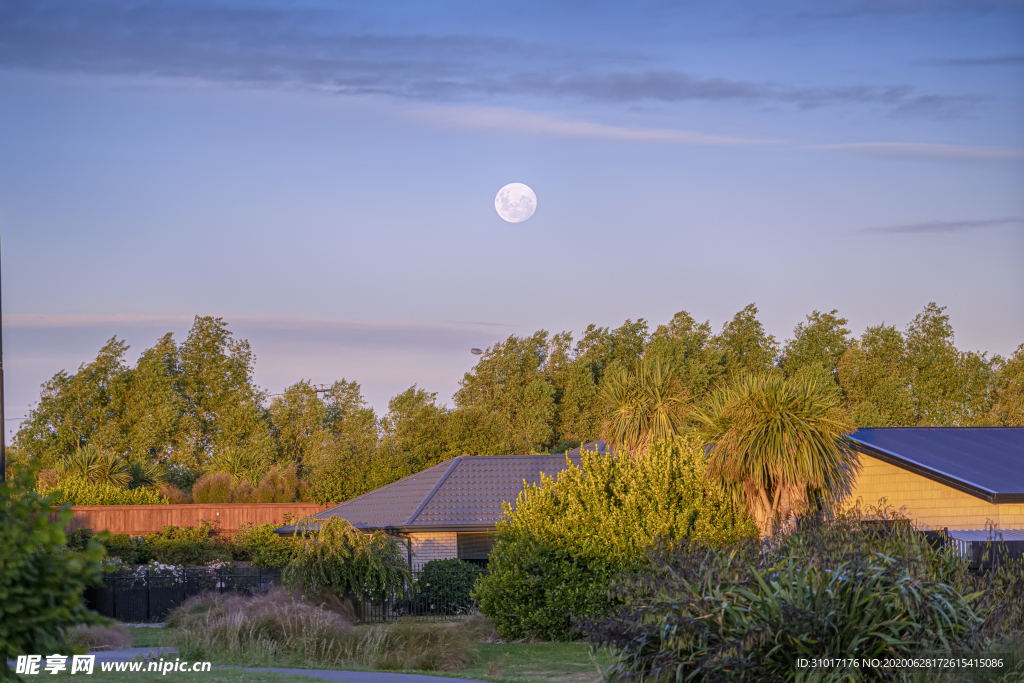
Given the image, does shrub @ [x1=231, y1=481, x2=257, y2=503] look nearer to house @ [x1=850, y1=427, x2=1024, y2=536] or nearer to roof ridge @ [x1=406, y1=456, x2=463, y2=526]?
roof ridge @ [x1=406, y1=456, x2=463, y2=526]

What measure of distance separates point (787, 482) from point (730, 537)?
1.46 metres

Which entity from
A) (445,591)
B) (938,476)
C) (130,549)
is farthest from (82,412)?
(938,476)

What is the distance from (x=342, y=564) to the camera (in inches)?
953

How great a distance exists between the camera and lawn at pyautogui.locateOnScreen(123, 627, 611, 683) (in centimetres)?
1558

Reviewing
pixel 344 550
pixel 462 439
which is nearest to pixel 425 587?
pixel 344 550

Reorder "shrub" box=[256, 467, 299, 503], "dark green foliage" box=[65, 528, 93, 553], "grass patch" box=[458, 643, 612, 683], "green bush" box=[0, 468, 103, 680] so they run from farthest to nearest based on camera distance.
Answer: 1. "shrub" box=[256, 467, 299, 503]
2. "dark green foliage" box=[65, 528, 93, 553]
3. "grass patch" box=[458, 643, 612, 683]
4. "green bush" box=[0, 468, 103, 680]

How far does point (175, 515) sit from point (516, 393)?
83.2 feet

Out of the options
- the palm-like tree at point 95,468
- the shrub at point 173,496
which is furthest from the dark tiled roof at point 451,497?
the palm-like tree at point 95,468

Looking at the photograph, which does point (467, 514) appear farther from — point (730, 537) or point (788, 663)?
point (788, 663)

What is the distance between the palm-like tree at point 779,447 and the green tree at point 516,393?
3657cm

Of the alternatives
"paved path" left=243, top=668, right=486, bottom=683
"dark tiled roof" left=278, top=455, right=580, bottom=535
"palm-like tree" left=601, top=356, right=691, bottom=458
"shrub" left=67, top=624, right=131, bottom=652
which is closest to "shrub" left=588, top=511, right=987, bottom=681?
"paved path" left=243, top=668, right=486, bottom=683

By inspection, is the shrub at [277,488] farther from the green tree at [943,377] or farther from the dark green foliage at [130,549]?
the green tree at [943,377]

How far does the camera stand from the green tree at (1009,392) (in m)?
59.3

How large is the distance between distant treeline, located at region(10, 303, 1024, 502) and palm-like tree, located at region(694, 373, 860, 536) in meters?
34.7
